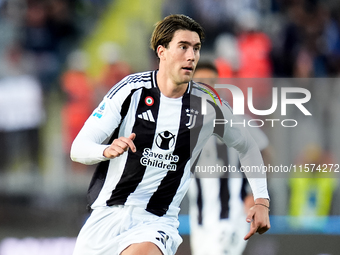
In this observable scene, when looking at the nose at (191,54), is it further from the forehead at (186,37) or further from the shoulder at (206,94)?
the shoulder at (206,94)

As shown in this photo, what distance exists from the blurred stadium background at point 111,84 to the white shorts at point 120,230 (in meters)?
2.42

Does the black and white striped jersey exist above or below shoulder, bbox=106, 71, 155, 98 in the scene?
below

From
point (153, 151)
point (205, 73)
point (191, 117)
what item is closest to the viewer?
point (153, 151)

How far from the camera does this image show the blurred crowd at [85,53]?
729 cm

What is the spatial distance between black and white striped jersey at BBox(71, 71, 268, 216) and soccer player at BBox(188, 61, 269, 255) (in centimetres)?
134

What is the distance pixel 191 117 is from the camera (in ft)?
12.2

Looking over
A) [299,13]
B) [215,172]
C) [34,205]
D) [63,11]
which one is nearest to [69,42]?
[63,11]

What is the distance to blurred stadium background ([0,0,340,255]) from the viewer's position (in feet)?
21.2

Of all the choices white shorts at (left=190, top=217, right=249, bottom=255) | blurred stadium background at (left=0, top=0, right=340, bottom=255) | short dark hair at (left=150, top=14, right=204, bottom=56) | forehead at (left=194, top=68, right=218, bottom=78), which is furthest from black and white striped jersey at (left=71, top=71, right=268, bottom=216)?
blurred stadium background at (left=0, top=0, right=340, bottom=255)

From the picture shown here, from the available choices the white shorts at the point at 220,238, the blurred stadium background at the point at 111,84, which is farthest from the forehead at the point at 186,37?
the blurred stadium background at the point at 111,84

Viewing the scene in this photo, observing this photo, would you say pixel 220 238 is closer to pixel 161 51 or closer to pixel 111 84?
pixel 161 51

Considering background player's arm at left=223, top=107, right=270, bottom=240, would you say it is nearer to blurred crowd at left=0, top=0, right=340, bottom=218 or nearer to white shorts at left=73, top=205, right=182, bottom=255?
white shorts at left=73, top=205, right=182, bottom=255

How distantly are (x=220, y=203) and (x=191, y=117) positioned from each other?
5.28ft

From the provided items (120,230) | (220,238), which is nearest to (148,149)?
(120,230)
